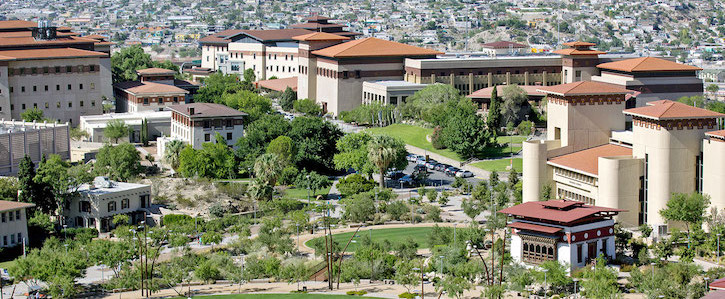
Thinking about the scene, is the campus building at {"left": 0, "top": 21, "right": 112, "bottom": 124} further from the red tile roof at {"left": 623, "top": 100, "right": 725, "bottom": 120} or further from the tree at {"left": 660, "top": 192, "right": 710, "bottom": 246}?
the tree at {"left": 660, "top": 192, "right": 710, "bottom": 246}

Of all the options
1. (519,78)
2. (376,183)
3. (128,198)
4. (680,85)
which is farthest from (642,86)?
(128,198)

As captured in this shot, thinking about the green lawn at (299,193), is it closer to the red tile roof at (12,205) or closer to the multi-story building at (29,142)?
the multi-story building at (29,142)

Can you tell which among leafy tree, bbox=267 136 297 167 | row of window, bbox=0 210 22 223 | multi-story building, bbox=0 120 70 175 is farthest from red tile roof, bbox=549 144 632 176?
multi-story building, bbox=0 120 70 175

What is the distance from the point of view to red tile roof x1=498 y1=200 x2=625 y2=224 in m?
84.0

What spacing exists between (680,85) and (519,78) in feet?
74.7

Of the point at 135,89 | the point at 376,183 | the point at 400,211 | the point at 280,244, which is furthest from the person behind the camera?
the point at 135,89

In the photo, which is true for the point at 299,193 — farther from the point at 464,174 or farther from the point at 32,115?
the point at 32,115

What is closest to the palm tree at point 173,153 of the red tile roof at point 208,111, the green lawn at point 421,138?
the red tile roof at point 208,111

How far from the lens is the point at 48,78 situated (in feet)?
497

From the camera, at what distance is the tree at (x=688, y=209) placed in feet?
294

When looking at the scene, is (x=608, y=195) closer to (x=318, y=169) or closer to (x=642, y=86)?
(x=318, y=169)

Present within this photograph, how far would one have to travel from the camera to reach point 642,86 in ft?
472

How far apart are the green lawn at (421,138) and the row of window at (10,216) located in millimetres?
40151

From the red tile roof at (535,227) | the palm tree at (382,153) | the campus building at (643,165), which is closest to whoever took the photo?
the red tile roof at (535,227)
